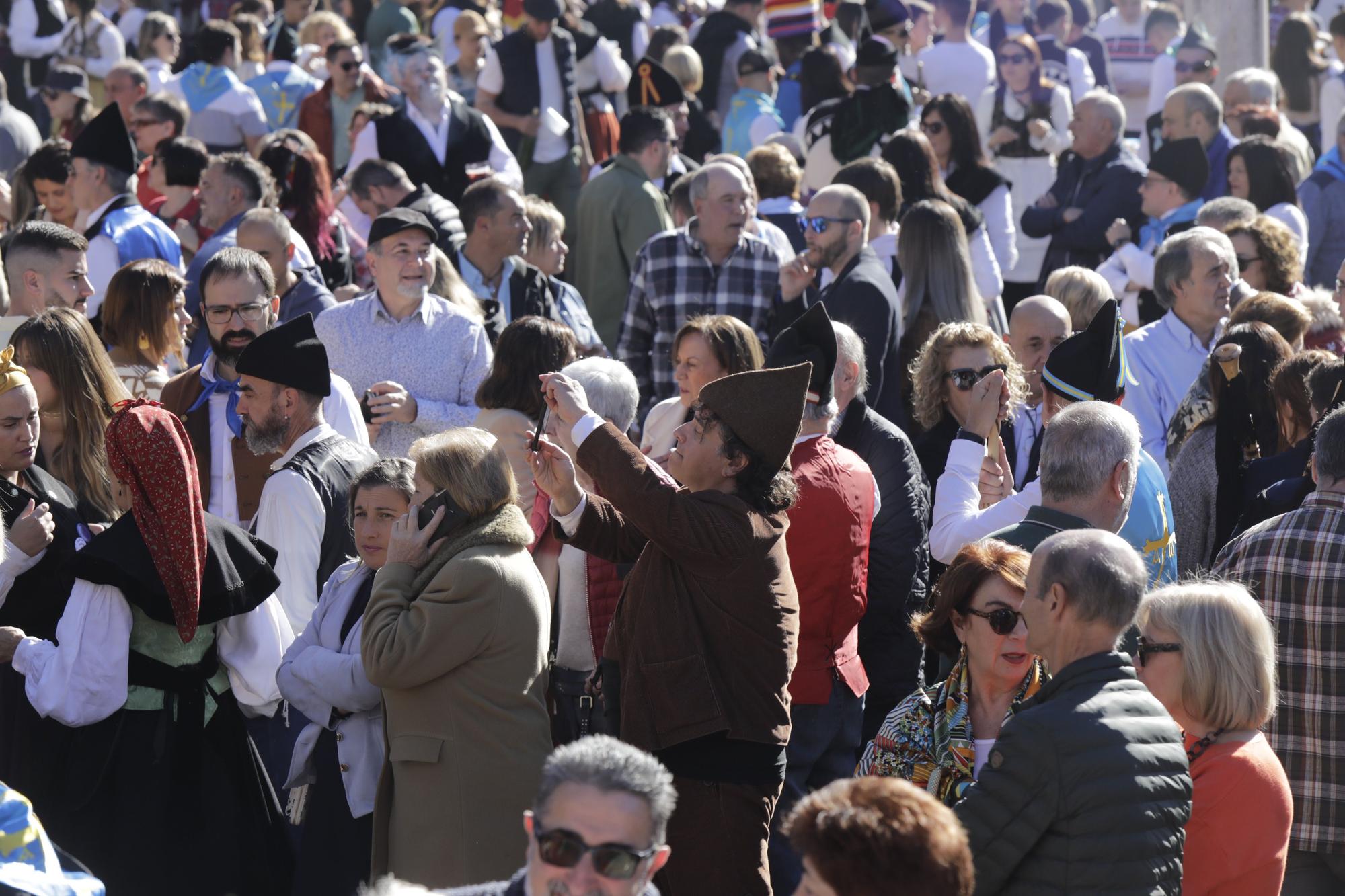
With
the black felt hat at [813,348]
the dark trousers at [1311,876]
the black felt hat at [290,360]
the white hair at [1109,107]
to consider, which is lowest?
the dark trousers at [1311,876]

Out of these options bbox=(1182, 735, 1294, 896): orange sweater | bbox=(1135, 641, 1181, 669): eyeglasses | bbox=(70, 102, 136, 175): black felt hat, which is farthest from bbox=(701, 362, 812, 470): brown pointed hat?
bbox=(70, 102, 136, 175): black felt hat

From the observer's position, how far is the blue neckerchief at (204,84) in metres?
11.1

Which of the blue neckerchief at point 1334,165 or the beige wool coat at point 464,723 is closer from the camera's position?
the beige wool coat at point 464,723

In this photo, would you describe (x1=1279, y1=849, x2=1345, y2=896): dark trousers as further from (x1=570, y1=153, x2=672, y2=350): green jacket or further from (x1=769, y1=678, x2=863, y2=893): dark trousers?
(x1=570, y1=153, x2=672, y2=350): green jacket

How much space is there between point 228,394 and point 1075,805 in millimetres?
3566

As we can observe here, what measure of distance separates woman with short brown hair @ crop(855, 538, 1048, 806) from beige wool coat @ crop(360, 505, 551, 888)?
95cm

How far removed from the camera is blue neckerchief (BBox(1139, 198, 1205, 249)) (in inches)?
346

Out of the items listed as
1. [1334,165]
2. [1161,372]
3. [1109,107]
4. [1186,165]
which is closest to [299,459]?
[1161,372]

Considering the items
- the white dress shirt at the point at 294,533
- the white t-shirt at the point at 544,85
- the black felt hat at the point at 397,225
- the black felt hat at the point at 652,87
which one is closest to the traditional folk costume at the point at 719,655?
the white dress shirt at the point at 294,533

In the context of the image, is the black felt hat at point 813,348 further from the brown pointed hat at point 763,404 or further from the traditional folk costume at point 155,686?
the traditional folk costume at point 155,686

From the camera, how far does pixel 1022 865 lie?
335cm

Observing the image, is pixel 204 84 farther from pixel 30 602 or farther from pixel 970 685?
pixel 970 685

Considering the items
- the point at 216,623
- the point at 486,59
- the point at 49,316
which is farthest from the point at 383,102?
the point at 216,623

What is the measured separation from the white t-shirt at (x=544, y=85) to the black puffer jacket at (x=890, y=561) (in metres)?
6.23
